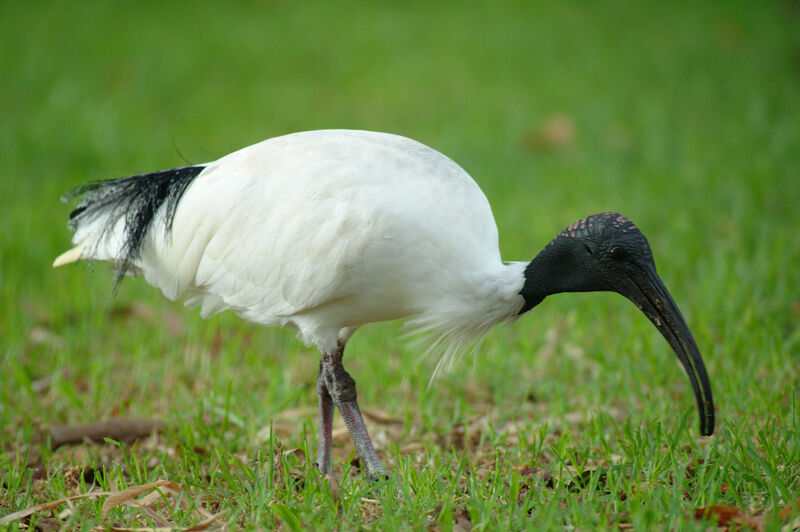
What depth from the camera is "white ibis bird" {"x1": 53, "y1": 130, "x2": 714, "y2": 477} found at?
3.23m

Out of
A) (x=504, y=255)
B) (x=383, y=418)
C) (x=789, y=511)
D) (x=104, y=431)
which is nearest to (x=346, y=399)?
(x=383, y=418)

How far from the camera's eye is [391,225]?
322 cm

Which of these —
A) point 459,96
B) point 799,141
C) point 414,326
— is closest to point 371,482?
point 414,326

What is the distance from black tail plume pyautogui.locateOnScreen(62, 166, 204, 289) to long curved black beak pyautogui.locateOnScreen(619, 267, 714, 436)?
77.3 inches

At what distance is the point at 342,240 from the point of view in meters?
3.29

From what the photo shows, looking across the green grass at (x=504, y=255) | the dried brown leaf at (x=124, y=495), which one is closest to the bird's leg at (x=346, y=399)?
the green grass at (x=504, y=255)

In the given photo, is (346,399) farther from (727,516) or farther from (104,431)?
(727,516)

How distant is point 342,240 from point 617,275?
1048 millimetres

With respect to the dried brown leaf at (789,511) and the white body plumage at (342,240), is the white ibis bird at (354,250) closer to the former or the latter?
the white body plumage at (342,240)

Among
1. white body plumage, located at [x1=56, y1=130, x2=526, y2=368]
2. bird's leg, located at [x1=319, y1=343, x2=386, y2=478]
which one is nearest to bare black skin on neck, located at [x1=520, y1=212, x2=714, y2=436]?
white body plumage, located at [x1=56, y1=130, x2=526, y2=368]

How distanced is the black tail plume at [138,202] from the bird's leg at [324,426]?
97 cm

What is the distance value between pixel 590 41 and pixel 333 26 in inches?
144

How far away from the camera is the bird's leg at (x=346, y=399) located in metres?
3.52

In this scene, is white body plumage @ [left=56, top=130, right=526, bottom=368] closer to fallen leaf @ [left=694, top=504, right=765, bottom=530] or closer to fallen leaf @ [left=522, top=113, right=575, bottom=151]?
fallen leaf @ [left=694, top=504, right=765, bottom=530]
